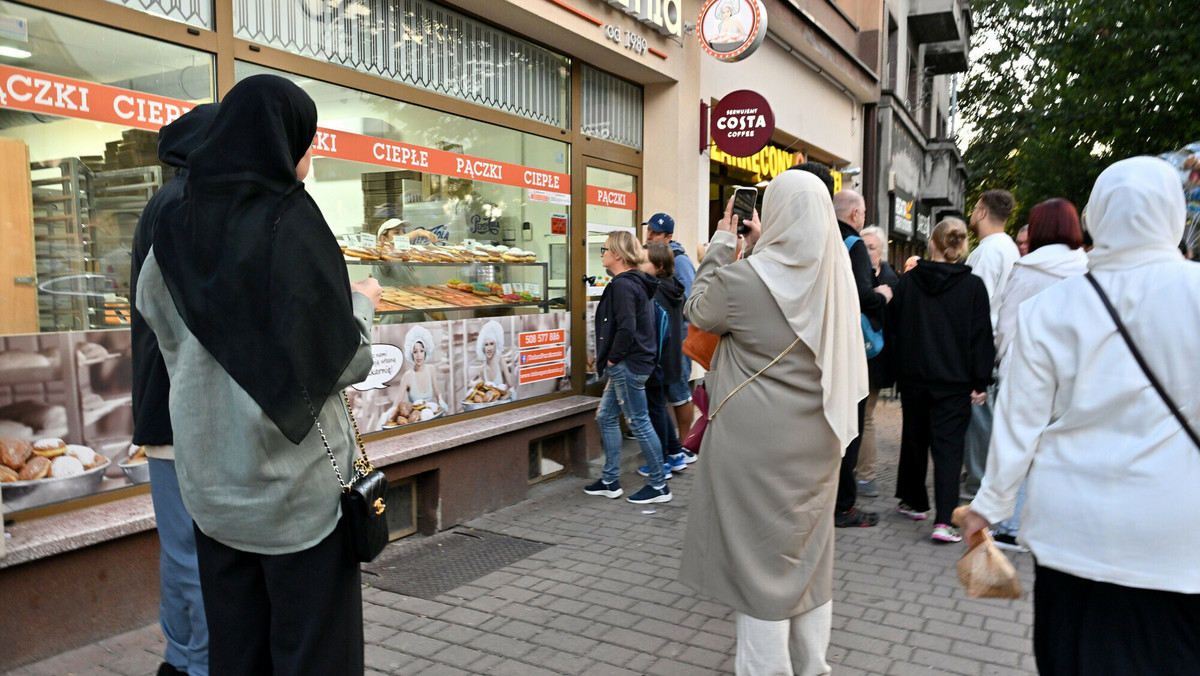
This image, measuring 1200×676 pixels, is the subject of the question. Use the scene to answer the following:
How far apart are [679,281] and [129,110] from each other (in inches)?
175

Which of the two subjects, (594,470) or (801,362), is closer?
(801,362)

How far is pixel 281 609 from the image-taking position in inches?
81.6

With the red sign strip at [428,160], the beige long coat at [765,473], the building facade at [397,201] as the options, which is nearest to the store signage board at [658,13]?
the building facade at [397,201]

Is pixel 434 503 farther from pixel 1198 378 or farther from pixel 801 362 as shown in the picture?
pixel 1198 378

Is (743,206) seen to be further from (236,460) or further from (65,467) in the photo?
(65,467)

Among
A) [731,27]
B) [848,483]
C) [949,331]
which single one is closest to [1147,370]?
[949,331]

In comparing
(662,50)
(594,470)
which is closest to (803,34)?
(662,50)

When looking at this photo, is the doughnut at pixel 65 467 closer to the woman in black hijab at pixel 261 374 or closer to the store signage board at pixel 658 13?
the woman in black hijab at pixel 261 374

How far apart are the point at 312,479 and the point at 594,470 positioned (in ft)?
17.8

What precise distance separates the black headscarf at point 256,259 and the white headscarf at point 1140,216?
6.54 feet

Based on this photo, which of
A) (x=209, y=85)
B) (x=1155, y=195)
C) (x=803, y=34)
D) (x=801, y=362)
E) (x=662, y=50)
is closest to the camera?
(x=1155, y=195)

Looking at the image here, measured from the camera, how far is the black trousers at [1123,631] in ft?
6.93

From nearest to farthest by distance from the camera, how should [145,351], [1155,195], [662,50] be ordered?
[1155,195]
[145,351]
[662,50]

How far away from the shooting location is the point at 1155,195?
2219 mm
